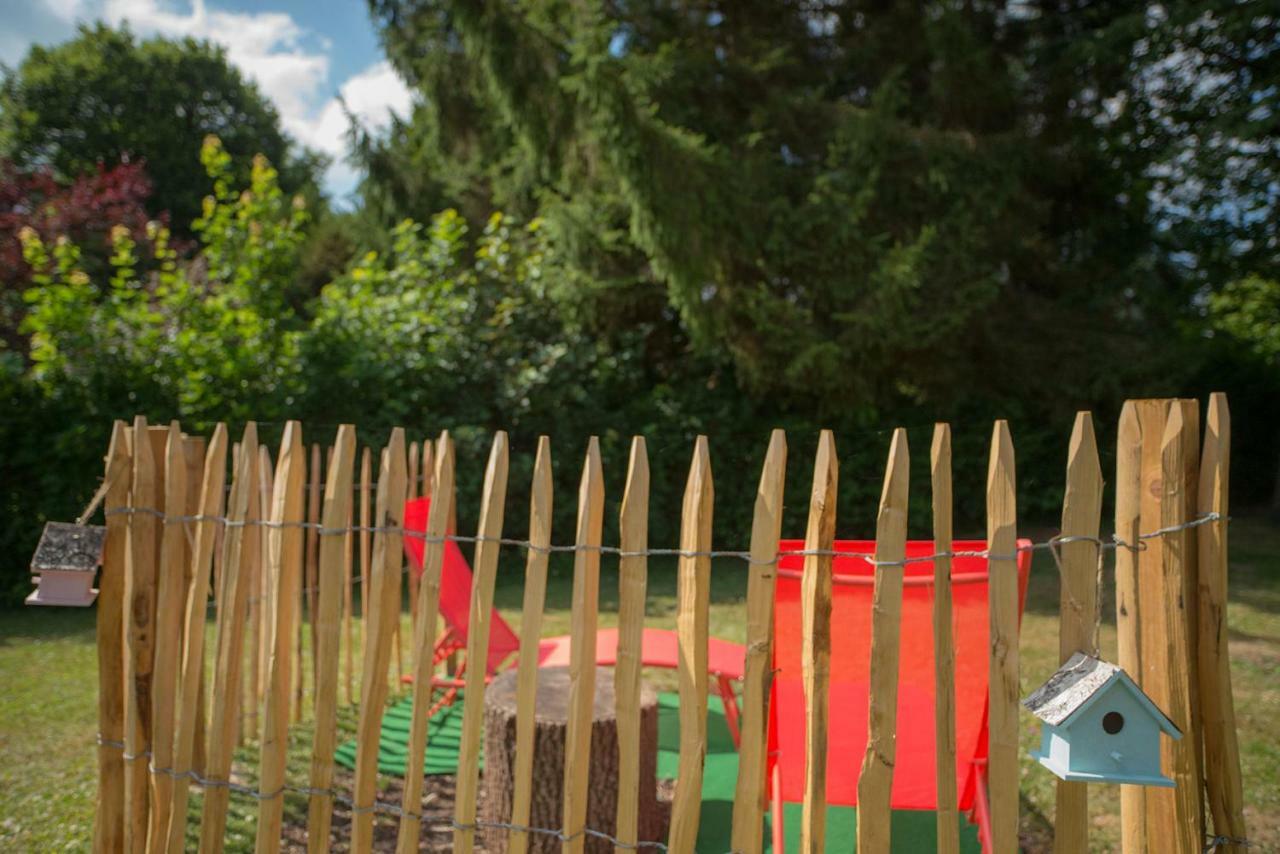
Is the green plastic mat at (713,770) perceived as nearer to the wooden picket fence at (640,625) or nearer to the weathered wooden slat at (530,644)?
the wooden picket fence at (640,625)

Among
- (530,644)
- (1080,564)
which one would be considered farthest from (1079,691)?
(530,644)

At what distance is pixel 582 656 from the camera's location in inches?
86.6

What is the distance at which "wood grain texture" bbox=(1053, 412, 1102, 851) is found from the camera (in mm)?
1860

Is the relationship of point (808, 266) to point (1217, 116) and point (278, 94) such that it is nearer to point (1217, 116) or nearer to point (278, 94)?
point (1217, 116)

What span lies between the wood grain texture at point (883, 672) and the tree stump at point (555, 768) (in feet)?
3.38

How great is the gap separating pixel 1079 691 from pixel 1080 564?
0.87 ft

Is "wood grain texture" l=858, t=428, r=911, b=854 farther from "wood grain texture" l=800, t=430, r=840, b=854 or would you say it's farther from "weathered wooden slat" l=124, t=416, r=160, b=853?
"weathered wooden slat" l=124, t=416, r=160, b=853

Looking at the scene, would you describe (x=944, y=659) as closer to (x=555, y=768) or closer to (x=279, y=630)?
(x=555, y=768)

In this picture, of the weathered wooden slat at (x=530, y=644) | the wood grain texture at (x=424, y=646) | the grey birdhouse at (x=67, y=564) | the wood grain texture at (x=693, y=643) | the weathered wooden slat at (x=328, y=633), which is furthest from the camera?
the grey birdhouse at (x=67, y=564)

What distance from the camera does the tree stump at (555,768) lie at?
2.99 metres

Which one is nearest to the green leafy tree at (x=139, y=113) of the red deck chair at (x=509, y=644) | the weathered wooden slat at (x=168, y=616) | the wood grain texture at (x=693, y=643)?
the red deck chair at (x=509, y=644)

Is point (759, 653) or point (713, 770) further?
point (713, 770)

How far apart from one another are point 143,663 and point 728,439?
264 inches

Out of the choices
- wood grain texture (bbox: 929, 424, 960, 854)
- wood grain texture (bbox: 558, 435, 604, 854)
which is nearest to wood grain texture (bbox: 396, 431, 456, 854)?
wood grain texture (bbox: 558, 435, 604, 854)
